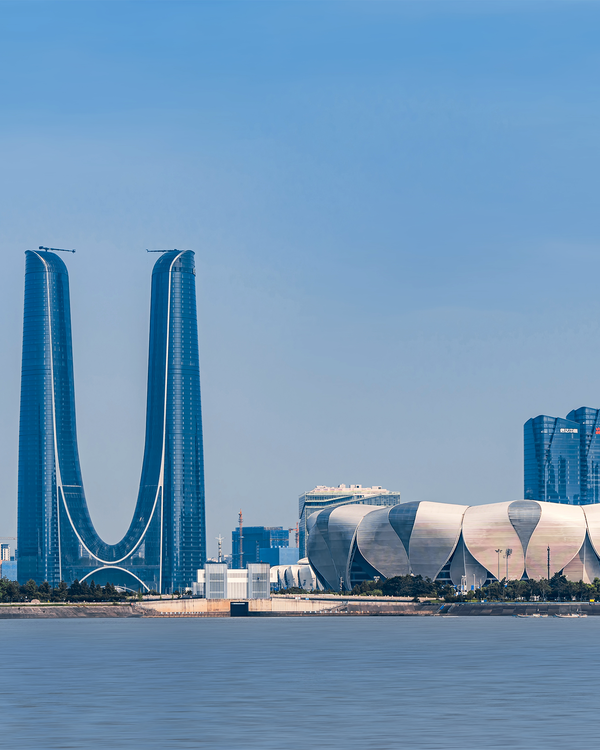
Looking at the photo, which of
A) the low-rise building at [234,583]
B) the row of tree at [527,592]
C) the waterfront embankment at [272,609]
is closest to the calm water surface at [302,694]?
the waterfront embankment at [272,609]

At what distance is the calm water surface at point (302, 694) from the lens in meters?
39.2

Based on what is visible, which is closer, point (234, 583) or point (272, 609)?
point (272, 609)

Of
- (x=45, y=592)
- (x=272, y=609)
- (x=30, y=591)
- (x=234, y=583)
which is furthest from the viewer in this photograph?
Answer: (x=45, y=592)

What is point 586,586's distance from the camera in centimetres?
18575

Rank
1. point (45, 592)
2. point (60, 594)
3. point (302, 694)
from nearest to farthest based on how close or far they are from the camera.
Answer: point (302, 694) < point (60, 594) < point (45, 592)

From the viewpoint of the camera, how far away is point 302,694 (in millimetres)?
53469

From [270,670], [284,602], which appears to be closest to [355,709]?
[270,670]

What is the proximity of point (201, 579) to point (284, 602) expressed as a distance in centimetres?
1731

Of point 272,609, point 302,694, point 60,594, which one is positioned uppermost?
point 302,694

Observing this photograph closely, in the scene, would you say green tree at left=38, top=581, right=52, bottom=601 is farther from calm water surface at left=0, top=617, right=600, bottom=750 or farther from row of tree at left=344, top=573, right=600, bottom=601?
calm water surface at left=0, top=617, right=600, bottom=750

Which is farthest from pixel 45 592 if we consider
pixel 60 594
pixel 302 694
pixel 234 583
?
pixel 302 694

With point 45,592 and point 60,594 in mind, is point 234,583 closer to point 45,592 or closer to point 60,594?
point 60,594

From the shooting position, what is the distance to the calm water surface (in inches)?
1543

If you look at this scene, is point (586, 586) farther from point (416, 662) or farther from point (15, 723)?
point (15, 723)
